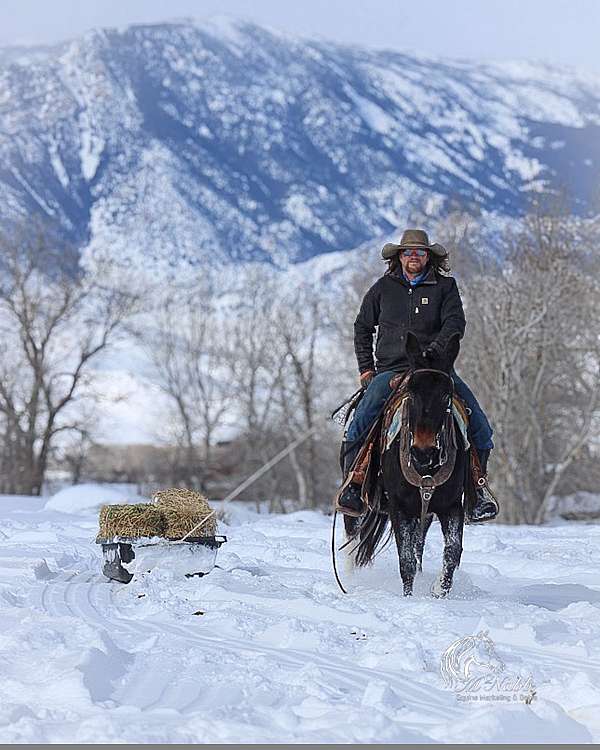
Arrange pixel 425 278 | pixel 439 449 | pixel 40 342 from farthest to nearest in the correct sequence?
pixel 40 342
pixel 425 278
pixel 439 449

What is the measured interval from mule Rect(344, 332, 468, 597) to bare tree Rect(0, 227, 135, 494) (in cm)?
3783

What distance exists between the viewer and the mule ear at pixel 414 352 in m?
8.34

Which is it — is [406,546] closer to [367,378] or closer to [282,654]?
[367,378]

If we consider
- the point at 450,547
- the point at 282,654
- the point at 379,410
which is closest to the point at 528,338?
the point at 379,410

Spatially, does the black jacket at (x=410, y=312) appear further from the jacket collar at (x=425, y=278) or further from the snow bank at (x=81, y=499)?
the snow bank at (x=81, y=499)

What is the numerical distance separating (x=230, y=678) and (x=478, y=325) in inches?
1090

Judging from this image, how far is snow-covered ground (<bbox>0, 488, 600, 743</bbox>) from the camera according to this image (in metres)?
4.56

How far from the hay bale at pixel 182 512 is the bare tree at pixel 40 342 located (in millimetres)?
35983

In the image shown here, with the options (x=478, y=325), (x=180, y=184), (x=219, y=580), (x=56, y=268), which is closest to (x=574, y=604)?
(x=219, y=580)

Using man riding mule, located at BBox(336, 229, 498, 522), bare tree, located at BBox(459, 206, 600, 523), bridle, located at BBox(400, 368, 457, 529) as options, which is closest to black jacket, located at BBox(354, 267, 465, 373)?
man riding mule, located at BBox(336, 229, 498, 522)

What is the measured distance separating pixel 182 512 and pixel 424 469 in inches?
97.1

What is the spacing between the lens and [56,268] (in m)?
47.9

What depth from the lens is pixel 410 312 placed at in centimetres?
920

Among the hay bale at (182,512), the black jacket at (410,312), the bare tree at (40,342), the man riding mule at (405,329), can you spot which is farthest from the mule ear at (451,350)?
the bare tree at (40,342)
